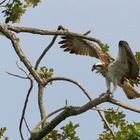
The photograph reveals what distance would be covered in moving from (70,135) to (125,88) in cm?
157

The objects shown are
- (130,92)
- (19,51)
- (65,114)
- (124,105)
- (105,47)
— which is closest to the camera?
(65,114)

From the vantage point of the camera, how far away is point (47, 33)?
37.0ft

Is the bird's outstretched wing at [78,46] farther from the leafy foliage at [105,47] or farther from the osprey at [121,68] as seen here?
the leafy foliage at [105,47]

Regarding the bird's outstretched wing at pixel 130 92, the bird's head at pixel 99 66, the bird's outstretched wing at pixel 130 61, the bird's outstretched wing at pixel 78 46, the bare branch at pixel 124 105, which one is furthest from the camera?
the bird's outstretched wing at pixel 78 46

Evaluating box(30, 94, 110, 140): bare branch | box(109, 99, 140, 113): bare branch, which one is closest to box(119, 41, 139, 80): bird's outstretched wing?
box(109, 99, 140, 113): bare branch

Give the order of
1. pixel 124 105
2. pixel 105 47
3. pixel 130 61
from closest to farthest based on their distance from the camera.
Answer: pixel 124 105, pixel 130 61, pixel 105 47

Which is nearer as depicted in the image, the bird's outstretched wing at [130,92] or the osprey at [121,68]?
the osprey at [121,68]

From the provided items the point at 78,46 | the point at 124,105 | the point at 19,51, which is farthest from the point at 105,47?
the point at 124,105

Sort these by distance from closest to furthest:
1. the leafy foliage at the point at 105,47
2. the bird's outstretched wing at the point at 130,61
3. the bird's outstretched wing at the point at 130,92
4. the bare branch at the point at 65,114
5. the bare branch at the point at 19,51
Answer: the bare branch at the point at 65,114 < the bare branch at the point at 19,51 < the bird's outstretched wing at the point at 130,61 < the bird's outstretched wing at the point at 130,92 < the leafy foliage at the point at 105,47

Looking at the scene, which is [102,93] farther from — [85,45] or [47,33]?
[85,45]

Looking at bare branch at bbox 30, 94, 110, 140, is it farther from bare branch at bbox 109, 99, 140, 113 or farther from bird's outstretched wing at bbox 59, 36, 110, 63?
bird's outstretched wing at bbox 59, 36, 110, 63

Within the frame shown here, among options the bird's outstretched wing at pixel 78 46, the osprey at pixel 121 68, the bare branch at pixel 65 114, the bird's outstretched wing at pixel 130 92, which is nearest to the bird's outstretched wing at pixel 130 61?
Result: the osprey at pixel 121 68

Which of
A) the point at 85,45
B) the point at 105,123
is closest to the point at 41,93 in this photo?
the point at 105,123

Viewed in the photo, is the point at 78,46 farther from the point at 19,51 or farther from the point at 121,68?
the point at 19,51
